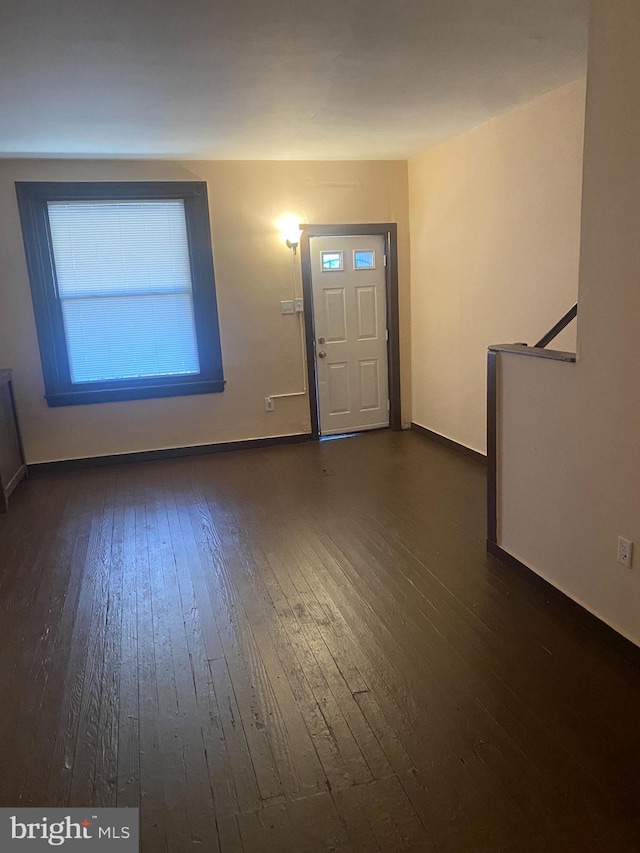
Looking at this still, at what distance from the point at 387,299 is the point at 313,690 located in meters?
4.20

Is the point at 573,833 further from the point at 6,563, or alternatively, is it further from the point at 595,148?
the point at 6,563

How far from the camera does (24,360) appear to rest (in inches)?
193

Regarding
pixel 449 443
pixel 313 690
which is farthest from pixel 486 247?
pixel 313 690

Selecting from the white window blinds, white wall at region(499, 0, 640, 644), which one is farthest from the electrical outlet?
the white window blinds

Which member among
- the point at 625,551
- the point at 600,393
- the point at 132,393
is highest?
the point at 600,393

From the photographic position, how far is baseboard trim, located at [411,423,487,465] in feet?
15.8

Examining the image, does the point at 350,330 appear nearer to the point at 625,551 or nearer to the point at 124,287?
the point at 124,287

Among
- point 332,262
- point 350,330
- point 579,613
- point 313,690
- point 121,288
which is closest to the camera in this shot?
point 313,690

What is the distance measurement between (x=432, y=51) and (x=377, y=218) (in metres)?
2.73

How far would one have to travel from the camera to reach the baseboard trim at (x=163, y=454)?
510 centimetres

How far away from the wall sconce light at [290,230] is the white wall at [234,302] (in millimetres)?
62

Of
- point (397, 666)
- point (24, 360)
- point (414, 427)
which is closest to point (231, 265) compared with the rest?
point (24, 360)

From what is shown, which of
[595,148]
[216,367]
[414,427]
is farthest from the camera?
[414,427]

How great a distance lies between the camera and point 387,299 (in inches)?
224
